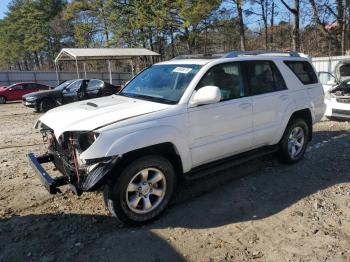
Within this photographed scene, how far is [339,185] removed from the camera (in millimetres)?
5367

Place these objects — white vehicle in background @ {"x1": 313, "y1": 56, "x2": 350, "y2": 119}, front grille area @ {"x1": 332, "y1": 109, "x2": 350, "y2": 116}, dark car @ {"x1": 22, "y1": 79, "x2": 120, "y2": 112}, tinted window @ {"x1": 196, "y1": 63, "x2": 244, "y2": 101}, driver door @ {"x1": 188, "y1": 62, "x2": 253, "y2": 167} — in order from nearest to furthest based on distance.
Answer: driver door @ {"x1": 188, "y1": 62, "x2": 253, "y2": 167}
tinted window @ {"x1": 196, "y1": 63, "x2": 244, "y2": 101}
front grille area @ {"x1": 332, "y1": 109, "x2": 350, "y2": 116}
white vehicle in background @ {"x1": 313, "y1": 56, "x2": 350, "y2": 119}
dark car @ {"x1": 22, "y1": 79, "x2": 120, "y2": 112}

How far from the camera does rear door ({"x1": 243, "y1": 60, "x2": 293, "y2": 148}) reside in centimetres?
532

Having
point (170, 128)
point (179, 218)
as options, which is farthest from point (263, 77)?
point (179, 218)

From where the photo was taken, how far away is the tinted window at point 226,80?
479cm

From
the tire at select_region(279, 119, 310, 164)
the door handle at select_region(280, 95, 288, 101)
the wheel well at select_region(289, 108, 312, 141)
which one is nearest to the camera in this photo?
the door handle at select_region(280, 95, 288, 101)

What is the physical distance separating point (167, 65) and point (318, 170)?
300cm

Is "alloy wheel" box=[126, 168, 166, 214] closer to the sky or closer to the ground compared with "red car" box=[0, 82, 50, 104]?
closer to the ground

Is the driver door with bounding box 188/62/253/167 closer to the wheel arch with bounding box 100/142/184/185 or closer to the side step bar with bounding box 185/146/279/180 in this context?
the side step bar with bounding box 185/146/279/180

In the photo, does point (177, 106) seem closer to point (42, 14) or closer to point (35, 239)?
point (35, 239)

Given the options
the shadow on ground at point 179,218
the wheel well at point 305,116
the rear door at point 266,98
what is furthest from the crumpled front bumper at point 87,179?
the wheel well at point 305,116

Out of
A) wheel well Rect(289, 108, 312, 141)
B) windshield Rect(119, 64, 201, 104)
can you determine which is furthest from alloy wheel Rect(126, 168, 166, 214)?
wheel well Rect(289, 108, 312, 141)

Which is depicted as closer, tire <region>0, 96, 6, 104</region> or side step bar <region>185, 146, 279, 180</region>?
side step bar <region>185, 146, 279, 180</region>

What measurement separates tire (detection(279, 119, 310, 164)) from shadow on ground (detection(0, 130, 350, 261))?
0.56 ft

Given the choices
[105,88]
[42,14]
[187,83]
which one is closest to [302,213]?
[187,83]
